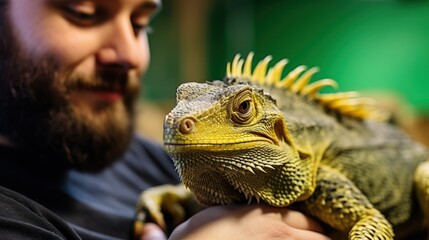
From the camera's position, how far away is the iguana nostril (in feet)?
3.35

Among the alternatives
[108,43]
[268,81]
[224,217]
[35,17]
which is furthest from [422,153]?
[35,17]

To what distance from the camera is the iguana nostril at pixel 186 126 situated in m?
1.02

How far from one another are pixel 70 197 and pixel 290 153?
0.74 metres

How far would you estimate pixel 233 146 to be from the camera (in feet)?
3.55

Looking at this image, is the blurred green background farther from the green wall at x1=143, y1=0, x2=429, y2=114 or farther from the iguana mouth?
the iguana mouth

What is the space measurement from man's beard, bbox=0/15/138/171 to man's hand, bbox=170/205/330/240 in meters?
0.55

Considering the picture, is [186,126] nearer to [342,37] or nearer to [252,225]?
[252,225]

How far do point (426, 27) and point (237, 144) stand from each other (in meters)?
3.63

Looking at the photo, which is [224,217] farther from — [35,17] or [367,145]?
[35,17]

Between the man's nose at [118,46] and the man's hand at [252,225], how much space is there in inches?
24.1

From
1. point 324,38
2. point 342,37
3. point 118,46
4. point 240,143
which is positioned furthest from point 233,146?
point 342,37

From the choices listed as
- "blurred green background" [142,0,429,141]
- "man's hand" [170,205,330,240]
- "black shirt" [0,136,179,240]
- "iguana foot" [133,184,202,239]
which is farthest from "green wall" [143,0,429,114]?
"man's hand" [170,205,330,240]

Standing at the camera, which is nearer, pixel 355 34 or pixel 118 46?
pixel 118 46

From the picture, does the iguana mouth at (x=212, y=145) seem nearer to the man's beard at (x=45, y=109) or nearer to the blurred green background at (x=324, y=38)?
the man's beard at (x=45, y=109)
